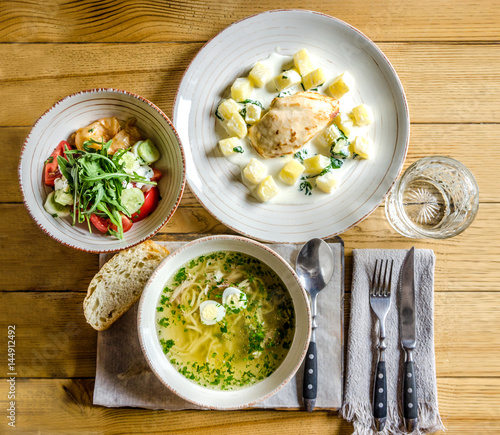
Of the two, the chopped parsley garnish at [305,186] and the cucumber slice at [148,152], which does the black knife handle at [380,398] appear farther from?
the cucumber slice at [148,152]

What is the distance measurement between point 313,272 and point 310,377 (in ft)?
1.50

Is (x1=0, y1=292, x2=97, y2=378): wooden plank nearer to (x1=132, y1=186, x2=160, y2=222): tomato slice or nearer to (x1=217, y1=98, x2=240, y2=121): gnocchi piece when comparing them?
(x1=132, y1=186, x2=160, y2=222): tomato slice

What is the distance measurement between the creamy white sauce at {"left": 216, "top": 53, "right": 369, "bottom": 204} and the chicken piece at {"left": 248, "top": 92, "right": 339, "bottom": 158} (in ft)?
0.14

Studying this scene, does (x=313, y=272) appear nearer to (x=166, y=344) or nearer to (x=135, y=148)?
(x=166, y=344)

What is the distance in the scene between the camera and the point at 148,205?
76.4 inches

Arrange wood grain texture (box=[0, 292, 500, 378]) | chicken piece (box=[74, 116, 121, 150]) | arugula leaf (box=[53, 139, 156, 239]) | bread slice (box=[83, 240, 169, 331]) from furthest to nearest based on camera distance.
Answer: wood grain texture (box=[0, 292, 500, 378]) → bread slice (box=[83, 240, 169, 331]) → chicken piece (box=[74, 116, 121, 150]) → arugula leaf (box=[53, 139, 156, 239])

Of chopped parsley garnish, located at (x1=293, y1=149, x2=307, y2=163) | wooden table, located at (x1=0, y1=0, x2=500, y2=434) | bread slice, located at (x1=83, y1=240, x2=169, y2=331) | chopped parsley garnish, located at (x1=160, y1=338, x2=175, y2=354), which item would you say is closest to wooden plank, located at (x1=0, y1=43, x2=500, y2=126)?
wooden table, located at (x1=0, y1=0, x2=500, y2=434)

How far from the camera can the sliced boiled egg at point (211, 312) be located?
1.98 m

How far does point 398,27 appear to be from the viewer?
7.13 ft

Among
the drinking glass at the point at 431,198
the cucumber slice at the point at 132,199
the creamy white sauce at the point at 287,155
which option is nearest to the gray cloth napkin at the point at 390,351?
the drinking glass at the point at 431,198

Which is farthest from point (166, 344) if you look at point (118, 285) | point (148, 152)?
point (148, 152)

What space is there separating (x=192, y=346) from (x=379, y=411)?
34.4 inches

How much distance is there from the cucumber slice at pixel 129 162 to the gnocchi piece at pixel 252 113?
1.77ft

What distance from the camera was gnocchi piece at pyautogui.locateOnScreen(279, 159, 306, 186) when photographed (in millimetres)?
2021
